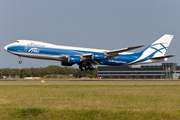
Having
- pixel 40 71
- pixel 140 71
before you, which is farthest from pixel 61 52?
pixel 140 71

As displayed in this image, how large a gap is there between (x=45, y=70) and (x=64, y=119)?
10342 cm

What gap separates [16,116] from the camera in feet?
41.4

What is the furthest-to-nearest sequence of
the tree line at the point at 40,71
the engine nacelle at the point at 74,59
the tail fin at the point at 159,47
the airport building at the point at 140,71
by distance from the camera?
the airport building at the point at 140,71 → the tree line at the point at 40,71 → the tail fin at the point at 159,47 → the engine nacelle at the point at 74,59

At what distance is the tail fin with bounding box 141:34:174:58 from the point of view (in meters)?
52.8

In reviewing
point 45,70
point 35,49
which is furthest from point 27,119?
point 45,70

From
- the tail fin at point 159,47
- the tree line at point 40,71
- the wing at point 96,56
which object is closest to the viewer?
the wing at point 96,56

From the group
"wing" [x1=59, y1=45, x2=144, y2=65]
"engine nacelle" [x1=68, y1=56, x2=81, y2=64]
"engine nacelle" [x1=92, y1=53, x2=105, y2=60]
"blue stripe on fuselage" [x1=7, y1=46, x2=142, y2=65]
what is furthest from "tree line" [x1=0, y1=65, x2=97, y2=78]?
"engine nacelle" [x1=92, y1=53, x2=105, y2=60]

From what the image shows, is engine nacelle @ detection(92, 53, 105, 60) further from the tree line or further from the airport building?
the airport building

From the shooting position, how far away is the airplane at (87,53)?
141 ft

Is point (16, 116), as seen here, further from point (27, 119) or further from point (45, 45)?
point (45, 45)

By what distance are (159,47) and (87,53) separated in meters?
17.0

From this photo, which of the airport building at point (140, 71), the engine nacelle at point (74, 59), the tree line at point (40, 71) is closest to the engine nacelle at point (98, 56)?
the engine nacelle at point (74, 59)

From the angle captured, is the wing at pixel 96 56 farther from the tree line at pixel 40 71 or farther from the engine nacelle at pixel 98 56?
the tree line at pixel 40 71

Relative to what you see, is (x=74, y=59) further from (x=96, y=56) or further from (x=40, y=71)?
(x=40, y=71)
